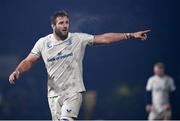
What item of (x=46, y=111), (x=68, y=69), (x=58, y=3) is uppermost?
(x=58, y=3)

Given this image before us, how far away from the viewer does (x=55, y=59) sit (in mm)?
11234

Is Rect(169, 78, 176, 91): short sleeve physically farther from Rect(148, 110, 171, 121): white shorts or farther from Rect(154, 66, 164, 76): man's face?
Rect(148, 110, 171, 121): white shorts

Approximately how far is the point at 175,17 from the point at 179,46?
70cm

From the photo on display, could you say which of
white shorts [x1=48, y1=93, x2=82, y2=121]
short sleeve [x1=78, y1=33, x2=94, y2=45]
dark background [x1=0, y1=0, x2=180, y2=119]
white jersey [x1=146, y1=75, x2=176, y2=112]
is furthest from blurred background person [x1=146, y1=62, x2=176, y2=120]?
white shorts [x1=48, y1=93, x2=82, y2=121]

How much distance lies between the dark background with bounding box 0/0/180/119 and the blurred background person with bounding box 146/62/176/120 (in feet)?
1.20

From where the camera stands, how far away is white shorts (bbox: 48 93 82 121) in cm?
1102

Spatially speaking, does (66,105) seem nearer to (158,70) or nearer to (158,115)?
(158,70)

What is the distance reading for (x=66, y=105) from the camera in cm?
1109

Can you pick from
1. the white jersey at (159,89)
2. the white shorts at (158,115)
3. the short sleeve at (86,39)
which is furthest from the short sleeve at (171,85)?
the short sleeve at (86,39)

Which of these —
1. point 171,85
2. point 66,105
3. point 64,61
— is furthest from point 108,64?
point 66,105

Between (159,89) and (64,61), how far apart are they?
634 centimetres

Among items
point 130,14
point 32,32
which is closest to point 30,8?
point 32,32

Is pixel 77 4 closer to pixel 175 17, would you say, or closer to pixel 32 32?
pixel 32 32

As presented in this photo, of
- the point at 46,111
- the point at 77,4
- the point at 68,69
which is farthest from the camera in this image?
the point at 46,111
